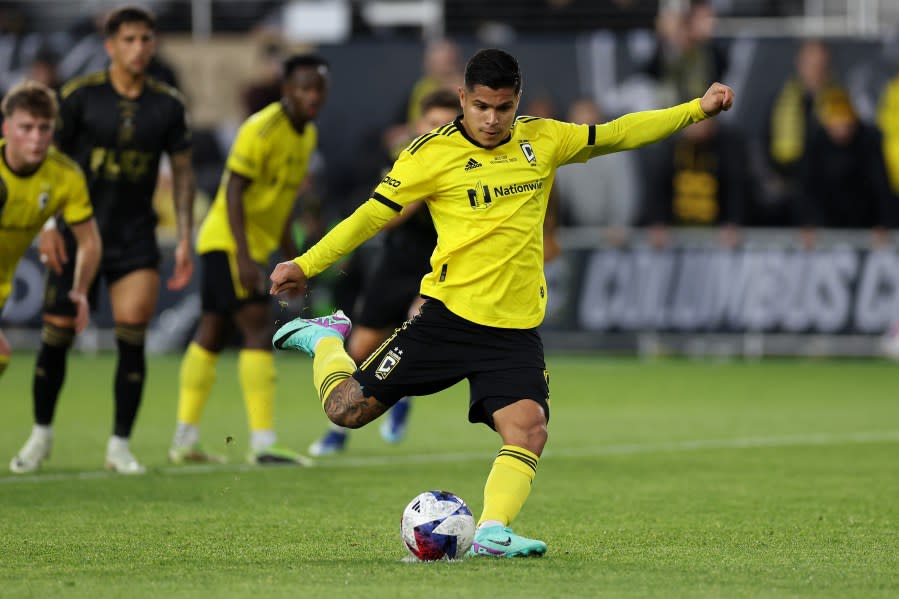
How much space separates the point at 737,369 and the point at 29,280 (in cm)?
796

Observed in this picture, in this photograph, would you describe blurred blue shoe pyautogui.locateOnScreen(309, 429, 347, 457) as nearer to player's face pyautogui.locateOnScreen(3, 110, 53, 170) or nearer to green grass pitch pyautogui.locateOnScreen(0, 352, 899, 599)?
green grass pitch pyautogui.locateOnScreen(0, 352, 899, 599)

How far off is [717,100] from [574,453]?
181 inches

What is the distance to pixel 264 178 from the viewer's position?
1077 cm

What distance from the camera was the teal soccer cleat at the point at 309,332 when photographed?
7.81 m

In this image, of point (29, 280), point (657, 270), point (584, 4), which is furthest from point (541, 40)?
point (29, 280)

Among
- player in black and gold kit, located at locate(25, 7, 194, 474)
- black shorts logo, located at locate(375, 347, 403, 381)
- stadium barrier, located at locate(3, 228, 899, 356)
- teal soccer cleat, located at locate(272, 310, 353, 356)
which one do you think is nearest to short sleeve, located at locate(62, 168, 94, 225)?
player in black and gold kit, located at locate(25, 7, 194, 474)

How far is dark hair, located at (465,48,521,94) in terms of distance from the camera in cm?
688

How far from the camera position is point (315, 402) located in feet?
49.8

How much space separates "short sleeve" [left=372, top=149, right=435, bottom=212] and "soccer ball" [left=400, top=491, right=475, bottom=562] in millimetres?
1235

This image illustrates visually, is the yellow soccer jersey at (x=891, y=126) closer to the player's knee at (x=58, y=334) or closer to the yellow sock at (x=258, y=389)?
the yellow sock at (x=258, y=389)

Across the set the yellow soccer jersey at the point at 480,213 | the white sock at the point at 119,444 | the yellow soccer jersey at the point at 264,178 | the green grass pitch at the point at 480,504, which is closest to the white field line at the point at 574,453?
the green grass pitch at the point at 480,504

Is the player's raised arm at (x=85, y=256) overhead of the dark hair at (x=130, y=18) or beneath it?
beneath

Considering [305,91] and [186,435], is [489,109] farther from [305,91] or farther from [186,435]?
[186,435]

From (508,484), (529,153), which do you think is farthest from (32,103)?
(508,484)
